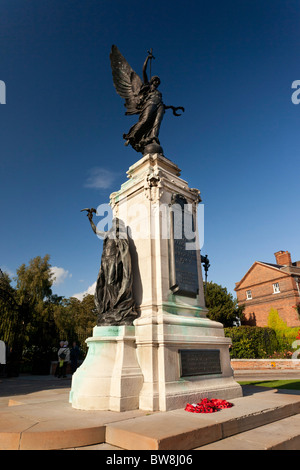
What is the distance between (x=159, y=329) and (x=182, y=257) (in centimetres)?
208

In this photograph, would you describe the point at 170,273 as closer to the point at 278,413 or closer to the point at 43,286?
the point at 278,413

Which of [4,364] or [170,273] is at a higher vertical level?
[170,273]

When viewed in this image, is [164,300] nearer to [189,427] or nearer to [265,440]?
[189,427]

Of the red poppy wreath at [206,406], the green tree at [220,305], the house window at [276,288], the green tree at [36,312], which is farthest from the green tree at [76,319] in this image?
the red poppy wreath at [206,406]

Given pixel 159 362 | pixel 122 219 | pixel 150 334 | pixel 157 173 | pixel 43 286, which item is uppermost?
pixel 43 286

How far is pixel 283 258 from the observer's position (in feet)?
139

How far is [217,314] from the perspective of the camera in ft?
118

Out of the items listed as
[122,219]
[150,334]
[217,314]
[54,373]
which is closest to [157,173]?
[122,219]

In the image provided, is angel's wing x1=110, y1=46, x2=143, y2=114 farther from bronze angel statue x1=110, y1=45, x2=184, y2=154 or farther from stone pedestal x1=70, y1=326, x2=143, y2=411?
stone pedestal x1=70, y1=326, x2=143, y2=411

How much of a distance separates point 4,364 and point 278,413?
57.6ft

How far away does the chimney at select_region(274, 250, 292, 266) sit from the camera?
41.8 m

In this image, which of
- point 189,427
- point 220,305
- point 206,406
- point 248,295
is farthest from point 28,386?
point 248,295

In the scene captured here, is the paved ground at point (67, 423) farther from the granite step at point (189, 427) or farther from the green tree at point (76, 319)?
the green tree at point (76, 319)

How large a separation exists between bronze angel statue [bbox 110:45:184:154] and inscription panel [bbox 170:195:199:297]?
2.02 meters
